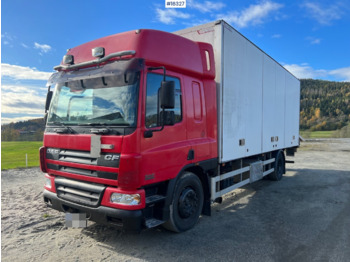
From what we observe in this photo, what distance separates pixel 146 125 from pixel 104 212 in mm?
1298

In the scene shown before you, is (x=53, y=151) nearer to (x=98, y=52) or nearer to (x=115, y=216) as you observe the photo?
(x=115, y=216)

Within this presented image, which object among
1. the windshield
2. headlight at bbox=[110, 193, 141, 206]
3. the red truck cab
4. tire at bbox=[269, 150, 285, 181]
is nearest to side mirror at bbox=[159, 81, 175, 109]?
the red truck cab

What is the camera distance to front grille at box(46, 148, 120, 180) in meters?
3.39

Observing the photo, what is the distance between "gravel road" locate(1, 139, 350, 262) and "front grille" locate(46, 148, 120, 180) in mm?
1126

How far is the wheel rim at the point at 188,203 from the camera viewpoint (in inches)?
164

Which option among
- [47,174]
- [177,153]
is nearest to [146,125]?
[177,153]

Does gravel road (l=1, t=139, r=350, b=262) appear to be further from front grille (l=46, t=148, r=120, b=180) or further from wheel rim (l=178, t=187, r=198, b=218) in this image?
front grille (l=46, t=148, r=120, b=180)

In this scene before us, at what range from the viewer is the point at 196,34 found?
5250 millimetres

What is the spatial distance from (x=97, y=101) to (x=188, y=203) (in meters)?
2.23

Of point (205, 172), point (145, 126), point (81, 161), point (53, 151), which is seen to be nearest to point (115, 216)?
point (81, 161)

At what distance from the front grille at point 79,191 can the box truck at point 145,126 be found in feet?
0.05

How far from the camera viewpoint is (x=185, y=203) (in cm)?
425

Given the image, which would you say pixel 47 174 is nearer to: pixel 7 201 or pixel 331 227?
pixel 7 201

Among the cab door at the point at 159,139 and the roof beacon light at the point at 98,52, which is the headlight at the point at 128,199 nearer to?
the cab door at the point at 159,139
